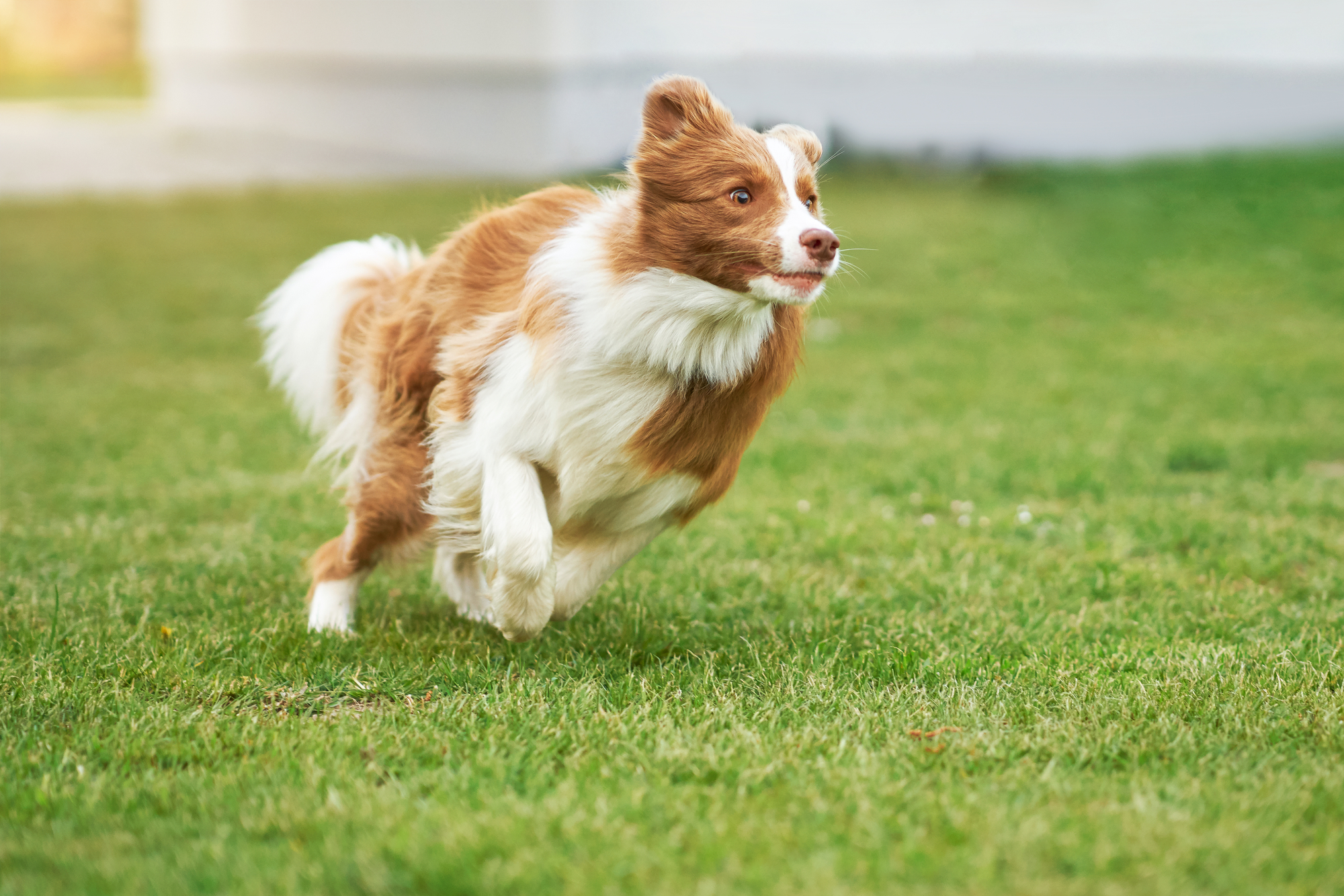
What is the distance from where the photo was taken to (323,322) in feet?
16.4

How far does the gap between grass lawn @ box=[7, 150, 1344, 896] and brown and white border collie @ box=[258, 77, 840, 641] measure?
14.4 inches

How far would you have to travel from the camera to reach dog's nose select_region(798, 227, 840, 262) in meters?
3.70

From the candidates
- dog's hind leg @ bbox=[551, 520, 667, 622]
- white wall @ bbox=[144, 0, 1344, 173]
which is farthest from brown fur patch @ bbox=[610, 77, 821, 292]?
Result: white wall @ bbox=[144, 0, 1344, 173]

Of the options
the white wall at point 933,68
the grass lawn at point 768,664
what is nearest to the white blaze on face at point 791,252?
the grass lawn at point 768,664

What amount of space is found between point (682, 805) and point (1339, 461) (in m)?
5.92

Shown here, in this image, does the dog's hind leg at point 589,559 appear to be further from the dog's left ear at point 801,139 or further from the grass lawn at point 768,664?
the dog's left ear at point 801,139

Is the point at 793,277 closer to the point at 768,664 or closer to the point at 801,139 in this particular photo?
the point at 801,139

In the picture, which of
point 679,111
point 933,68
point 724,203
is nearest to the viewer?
point 724,203

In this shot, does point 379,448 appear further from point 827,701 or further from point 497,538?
point 827,701

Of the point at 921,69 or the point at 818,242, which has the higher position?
the point at 921,69

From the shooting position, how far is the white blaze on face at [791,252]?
372 centimetres

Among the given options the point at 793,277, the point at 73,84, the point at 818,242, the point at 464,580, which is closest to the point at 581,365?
the point at 793,277

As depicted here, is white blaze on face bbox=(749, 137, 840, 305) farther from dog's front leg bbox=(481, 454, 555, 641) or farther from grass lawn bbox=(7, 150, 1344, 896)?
grass lawn bbox=(7, 150, 1344, 896)

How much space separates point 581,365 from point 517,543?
58 centimetres
